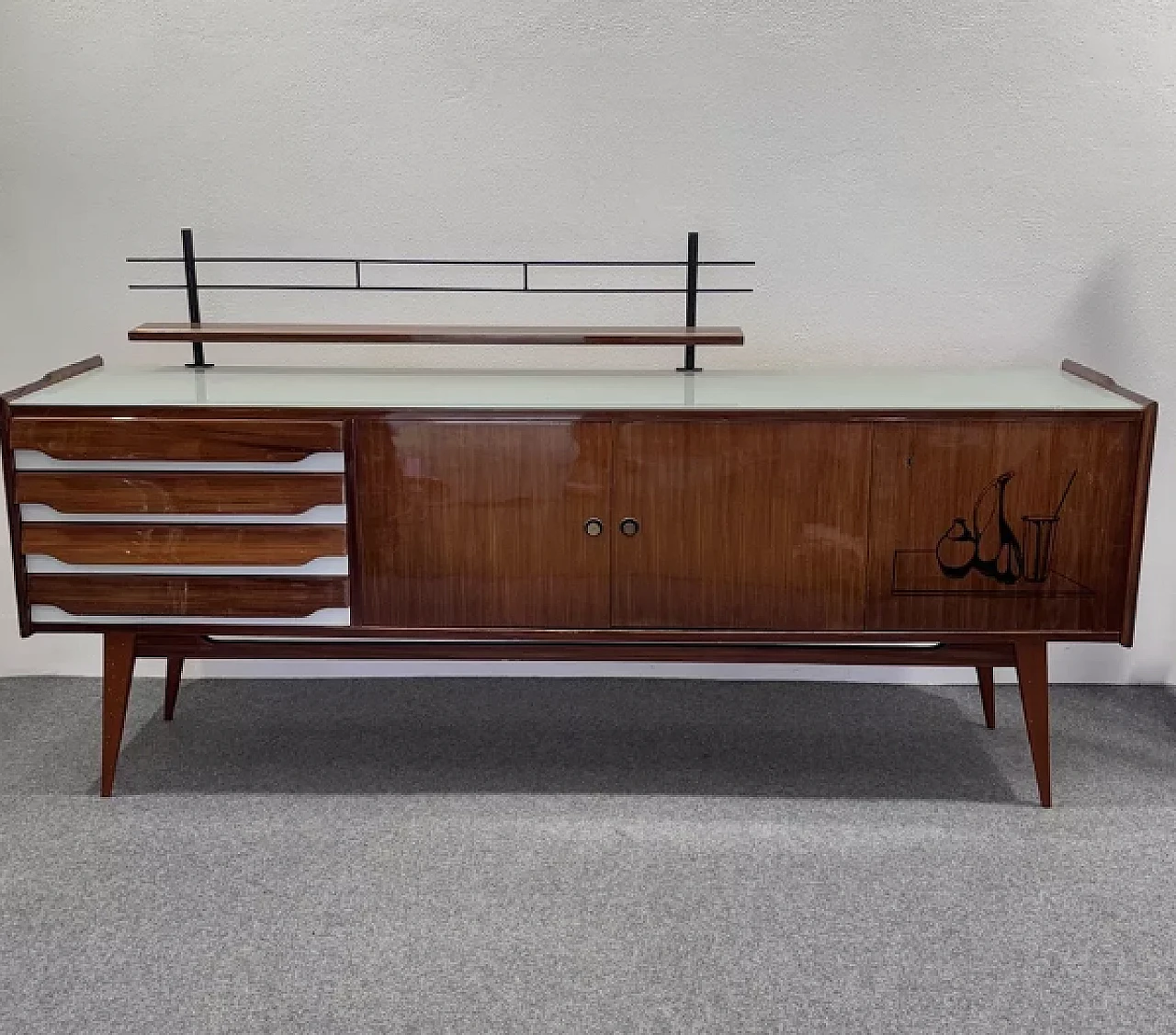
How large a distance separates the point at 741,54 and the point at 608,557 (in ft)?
3.93

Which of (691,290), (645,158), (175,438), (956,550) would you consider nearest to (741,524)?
(956,550)

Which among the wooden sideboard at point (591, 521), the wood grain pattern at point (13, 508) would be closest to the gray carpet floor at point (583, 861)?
the wooden sideboard at point (591, 521)

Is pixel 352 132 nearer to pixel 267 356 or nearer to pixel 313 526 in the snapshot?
pixel 267 356

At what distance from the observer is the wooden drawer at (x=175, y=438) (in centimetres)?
233

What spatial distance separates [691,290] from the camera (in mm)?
2787

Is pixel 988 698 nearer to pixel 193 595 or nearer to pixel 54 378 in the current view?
pixel 193 595

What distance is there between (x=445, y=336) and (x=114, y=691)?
37.8 inches

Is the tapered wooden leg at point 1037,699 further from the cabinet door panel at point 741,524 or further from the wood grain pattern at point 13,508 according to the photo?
the wood grain pattern at point 13,508

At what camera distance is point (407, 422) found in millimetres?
2342

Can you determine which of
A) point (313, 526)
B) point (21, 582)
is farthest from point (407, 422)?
point (21, 582)

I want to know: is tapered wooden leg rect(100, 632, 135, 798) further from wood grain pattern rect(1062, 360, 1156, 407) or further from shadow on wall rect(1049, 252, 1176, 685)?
shadow on wall rect(1049, 252, 1176, 685)

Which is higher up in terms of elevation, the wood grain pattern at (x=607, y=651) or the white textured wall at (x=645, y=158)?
the white textured wall at (x=645, y=158)

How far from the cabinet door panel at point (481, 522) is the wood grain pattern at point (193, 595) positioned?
102 mm

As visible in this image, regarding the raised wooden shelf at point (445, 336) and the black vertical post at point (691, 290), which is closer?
the raised wooden shelf at point (445, 336)
